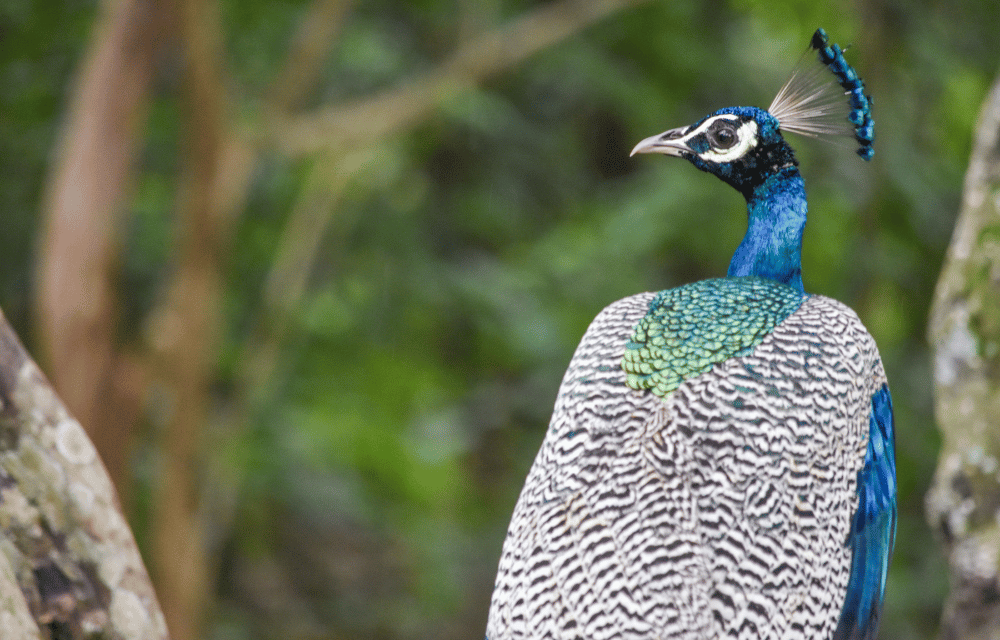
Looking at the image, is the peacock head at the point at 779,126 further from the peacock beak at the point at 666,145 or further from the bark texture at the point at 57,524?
the bark texture at the point at 57,524

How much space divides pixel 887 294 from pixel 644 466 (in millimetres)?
3928

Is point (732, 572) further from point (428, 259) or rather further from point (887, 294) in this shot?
point (428, 259)

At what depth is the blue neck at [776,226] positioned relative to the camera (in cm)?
243

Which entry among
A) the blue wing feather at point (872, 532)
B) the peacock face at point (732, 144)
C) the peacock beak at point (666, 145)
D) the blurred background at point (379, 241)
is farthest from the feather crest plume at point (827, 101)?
the blurred background at point (379, 241)

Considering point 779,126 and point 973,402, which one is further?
point 973,402

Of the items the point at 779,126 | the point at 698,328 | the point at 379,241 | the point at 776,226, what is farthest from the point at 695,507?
the point at 379,241

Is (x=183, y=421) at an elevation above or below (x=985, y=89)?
below

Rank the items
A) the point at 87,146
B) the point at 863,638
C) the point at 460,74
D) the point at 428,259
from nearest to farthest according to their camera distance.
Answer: the point at 863,638
the point at 87,146
the point at 460,74
the point at 428,259

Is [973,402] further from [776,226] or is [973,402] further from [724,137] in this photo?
[724,137]

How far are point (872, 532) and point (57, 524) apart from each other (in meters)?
1.61

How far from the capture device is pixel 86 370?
14.6 ft

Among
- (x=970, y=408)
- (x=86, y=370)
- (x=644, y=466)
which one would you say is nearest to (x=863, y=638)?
(x=644, y=466)

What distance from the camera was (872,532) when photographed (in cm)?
211

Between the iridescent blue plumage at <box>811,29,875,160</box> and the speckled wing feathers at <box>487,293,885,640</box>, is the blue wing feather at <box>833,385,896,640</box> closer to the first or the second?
the speckled wing feathers at <box>487,293,885,640</box>
